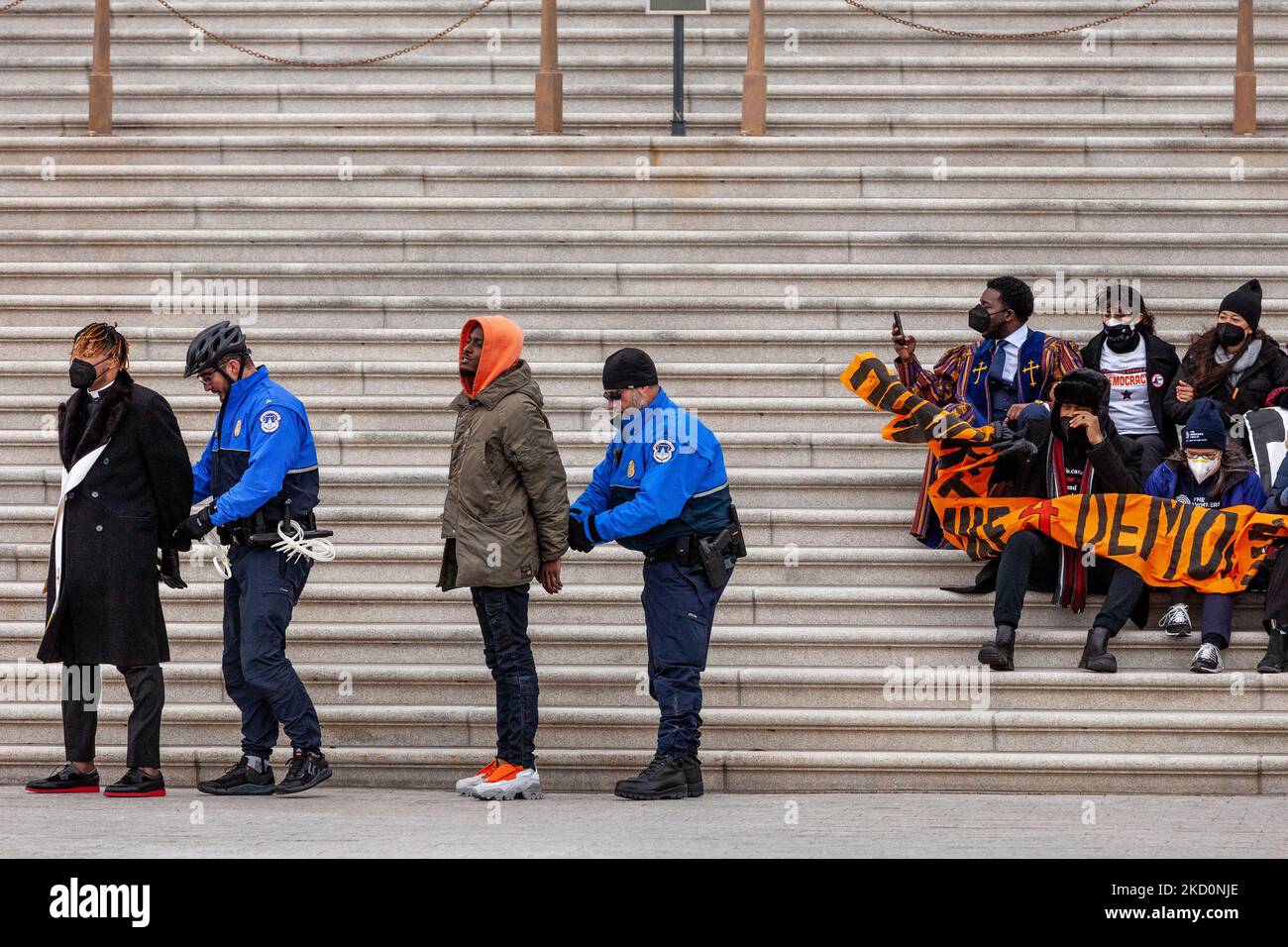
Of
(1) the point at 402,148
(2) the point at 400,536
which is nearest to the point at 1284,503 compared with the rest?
(2) the point at 400,536

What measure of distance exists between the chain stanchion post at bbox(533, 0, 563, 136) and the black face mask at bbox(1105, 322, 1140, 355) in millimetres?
4662

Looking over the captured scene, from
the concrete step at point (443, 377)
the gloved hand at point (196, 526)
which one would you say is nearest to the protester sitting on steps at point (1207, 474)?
the concrete step at point (443, 377)

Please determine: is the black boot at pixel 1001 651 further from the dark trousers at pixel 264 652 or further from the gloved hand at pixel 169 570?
the gloved hand at pixel 169 570

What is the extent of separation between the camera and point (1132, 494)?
350 inches

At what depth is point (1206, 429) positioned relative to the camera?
352 inches

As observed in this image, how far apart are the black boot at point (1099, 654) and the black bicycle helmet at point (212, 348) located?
161 inches

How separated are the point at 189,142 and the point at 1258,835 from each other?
27.9 feet

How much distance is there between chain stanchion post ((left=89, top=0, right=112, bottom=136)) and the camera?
509 inches

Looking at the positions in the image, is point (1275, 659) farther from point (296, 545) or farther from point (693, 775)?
point (296, 545)

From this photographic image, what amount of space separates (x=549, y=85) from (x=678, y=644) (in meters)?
6.12

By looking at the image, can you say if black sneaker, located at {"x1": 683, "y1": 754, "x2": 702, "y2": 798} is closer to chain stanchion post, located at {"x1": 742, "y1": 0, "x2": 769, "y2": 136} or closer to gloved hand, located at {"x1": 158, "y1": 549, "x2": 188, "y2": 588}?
gloved hand, located at {"x1": 158, "y1": 549, "x2": 188, "y2": 588}

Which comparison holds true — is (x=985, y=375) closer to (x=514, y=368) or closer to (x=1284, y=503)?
(x=1284, y=503)

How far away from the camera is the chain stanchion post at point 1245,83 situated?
12570 mm

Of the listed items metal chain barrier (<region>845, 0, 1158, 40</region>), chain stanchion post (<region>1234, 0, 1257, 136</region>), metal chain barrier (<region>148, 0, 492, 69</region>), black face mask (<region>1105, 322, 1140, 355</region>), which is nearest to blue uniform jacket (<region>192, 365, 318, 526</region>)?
black face mask (<region>1105, 322, 1140, 355</region>)
